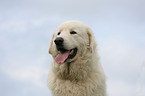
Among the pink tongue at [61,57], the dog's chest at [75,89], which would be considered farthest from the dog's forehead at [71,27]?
the dog's chest at [75,89]

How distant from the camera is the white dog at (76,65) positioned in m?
6.66

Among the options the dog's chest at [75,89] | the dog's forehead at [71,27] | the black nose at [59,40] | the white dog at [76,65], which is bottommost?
the dog's chest at [75,89]

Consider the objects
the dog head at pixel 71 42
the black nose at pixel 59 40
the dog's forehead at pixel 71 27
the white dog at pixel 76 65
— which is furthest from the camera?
the dog's forehead at pixel 71 27

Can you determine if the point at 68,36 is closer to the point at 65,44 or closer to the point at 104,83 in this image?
the point at 65,44

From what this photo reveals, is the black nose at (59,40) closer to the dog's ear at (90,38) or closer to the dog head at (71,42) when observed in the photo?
the dog head at (71,42)

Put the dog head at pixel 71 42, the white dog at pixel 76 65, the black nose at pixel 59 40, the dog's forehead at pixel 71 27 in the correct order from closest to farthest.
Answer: the black nose at pixel 59 40 < the dog head at pixel 71 42 < the white dog at pixel 76 65 < the dog's forehead at pixel 71 27

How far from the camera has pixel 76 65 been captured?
6.78m

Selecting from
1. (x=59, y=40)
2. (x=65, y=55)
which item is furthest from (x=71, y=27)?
(x=65, y=55)

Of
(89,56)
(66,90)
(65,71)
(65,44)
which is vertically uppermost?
(65,44)

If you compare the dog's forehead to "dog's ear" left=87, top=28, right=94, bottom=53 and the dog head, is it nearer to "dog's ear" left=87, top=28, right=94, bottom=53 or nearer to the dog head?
the dog head

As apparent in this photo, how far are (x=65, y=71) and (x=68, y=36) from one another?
1.11m

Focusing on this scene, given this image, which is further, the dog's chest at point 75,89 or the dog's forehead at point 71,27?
the dog's forehead at point 71,27

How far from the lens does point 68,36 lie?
658cm

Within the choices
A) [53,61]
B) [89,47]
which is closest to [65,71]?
[53,61]
